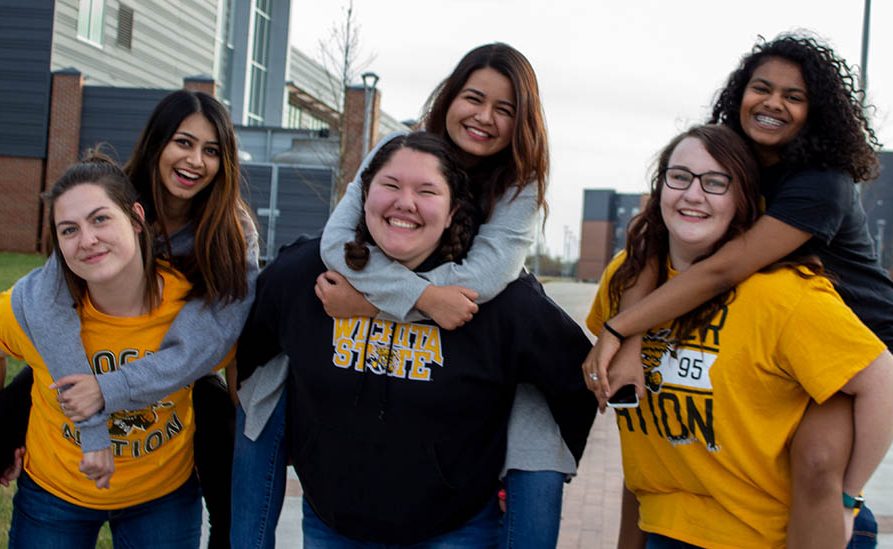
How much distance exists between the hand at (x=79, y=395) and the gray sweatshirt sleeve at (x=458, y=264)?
79 centimetres

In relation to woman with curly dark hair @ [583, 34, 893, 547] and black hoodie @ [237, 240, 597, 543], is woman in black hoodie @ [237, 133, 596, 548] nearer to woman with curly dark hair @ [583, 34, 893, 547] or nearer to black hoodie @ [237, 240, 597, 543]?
black hoodie @ [237, 240, 597, 543]

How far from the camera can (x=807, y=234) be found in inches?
97.3

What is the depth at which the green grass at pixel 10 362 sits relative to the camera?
15.0 ft

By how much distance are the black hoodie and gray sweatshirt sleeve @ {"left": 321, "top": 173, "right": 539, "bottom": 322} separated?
81mm

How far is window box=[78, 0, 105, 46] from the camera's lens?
81.3ft

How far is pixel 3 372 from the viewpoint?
9.61ft

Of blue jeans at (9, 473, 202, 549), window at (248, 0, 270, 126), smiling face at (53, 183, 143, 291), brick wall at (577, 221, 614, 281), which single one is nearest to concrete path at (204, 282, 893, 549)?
blue jeans at (9, 473, 202, 549)

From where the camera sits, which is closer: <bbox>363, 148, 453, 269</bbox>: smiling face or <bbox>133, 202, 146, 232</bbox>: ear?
<bbox>363, 148, 453, 269</bbox>: smiling face

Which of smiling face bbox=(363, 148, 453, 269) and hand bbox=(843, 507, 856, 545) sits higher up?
smiling face bbox=(363, 148, 453, 269)

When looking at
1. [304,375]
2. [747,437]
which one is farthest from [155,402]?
[747,437]

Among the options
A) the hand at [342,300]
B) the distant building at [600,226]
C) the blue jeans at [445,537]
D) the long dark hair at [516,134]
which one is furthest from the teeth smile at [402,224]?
the distant building at [600,226]

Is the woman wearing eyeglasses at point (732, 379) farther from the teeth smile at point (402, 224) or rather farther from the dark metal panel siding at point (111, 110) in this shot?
the dark metal panel siding at point (111, 110)

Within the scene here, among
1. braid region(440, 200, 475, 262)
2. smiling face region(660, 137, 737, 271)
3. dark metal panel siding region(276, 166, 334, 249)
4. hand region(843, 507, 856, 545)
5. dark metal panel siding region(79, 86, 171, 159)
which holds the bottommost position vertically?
hand region(843, 507, 856, 545)

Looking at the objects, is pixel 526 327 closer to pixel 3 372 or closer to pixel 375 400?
pixel 375 400
